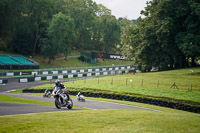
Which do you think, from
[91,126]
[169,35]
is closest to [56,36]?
[169,35]

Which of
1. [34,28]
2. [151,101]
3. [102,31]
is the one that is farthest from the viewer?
[102,31]

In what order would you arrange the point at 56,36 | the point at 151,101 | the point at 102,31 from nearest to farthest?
the point at 151,101
the point at 56,36
the point at 102,31

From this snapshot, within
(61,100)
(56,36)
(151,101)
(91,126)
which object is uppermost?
(56,36)

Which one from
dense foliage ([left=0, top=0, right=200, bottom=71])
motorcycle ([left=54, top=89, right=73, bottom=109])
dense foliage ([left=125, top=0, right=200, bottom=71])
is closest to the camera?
motorcycle ([left=54, top=89, right=73, bottom=109])

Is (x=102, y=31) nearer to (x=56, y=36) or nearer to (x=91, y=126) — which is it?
(x=56, y=36)

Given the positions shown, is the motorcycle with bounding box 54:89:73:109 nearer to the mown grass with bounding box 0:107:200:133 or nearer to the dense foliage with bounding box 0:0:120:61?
the mown grass with bounding box 0:107:200:133

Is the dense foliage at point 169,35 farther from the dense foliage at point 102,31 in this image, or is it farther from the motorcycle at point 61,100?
the motorcycle at point 61,100

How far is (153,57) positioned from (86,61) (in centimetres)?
3532

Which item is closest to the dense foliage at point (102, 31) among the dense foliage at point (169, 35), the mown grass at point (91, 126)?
the dense foliage at point (169, 35)

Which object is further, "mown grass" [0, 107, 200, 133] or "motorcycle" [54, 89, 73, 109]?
"motorcycle" [54, 89, 73, 109]

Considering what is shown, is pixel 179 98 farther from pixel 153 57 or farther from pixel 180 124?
pixel 153 57

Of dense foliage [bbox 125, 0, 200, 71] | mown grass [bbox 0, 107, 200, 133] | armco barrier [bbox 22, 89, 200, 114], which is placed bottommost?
armco barrier [bbox 22, 89, 200, 114]

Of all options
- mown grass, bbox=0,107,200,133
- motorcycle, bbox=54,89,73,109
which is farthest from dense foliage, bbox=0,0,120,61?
mown grass, bbox=0,107,200,133

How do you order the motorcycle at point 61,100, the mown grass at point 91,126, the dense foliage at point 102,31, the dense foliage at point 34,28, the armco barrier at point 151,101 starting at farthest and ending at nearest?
the dense foliage at point 34,28 → the dense foliage at point 102,31 → the armco barrier at point 151,101 → the motorcycle at point 61,100 → the mown grass at point 91,126
